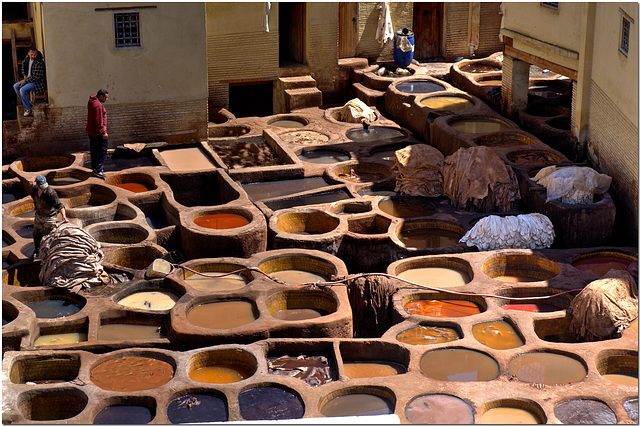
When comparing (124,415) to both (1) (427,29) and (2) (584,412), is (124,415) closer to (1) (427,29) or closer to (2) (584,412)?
(2) (584,412)

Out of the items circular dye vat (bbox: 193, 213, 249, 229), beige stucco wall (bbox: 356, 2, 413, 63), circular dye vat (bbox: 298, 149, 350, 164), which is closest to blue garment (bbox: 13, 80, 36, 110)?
circular dye vat (bbox: 193, 213, 249, 229)

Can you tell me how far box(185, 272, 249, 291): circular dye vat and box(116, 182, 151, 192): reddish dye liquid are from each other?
3886 millimetres

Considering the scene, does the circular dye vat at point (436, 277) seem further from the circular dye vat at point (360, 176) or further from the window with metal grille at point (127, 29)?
the window with metal grille at point (127, 29)

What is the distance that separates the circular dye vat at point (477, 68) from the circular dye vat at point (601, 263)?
10.5 metres

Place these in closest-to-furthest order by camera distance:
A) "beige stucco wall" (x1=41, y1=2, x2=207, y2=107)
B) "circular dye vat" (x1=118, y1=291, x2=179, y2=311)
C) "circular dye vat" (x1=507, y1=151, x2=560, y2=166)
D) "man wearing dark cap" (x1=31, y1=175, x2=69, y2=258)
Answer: "circular dye vat" (x1=118, y1=291, x2=179, y2=311) → "man wearing dark cap" (x1=31, y1=175, x2=69, y2=258) → "circular dye vat" (x1=507, y1=151, x2=560, y2=166) → "beige stucco wall" (x1=41, y1=2, x2=207, y2=107)

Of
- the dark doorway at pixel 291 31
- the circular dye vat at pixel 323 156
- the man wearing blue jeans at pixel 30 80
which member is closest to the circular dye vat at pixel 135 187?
the man wearing blue jeans at pixel 30 80

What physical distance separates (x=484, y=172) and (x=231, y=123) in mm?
7613

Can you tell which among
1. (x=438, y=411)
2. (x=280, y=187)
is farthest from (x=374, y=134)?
(x=438, y=411)

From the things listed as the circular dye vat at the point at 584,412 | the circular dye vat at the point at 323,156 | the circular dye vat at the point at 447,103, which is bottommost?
the circular dye vat at the point at 584,412

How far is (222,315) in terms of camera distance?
14.0 m

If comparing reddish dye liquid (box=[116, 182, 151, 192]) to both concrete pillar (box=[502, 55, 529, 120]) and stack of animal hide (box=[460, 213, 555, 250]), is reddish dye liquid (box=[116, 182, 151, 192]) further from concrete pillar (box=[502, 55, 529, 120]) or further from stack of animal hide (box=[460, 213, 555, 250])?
concrete pillar (box=[502, 55, 529, 120])

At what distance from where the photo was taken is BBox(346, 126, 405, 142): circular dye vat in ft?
71.6

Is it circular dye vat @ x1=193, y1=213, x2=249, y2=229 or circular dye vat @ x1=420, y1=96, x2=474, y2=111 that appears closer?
circular dye vat @ x1=193, y1=213, x2=249, y2=229

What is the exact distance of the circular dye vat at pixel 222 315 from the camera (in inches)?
539
